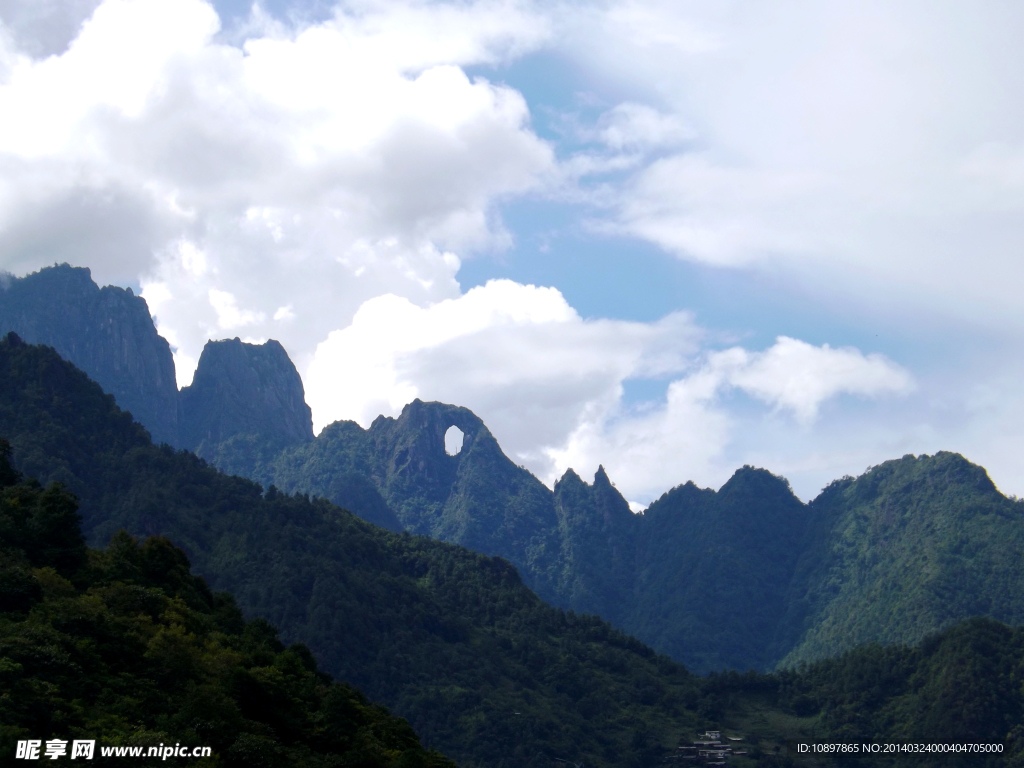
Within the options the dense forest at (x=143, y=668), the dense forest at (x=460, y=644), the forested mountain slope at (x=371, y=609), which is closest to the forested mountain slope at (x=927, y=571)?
the dense forest at (x=460, y=644)

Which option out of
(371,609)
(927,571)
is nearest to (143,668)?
(371,609)

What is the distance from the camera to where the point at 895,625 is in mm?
165000

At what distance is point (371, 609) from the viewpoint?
405 feet

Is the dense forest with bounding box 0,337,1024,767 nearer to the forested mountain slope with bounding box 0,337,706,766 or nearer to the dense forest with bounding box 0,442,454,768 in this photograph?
the forested mountain slope with bounding box 0,337,706,766

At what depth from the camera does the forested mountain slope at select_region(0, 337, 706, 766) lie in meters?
111

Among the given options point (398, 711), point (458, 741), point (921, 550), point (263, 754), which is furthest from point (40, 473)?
point (921, 550)

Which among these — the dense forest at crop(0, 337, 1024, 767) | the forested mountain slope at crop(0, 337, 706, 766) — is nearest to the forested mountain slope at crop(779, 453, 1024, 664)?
the dense forest at crop(0, 337, 1024, 767)

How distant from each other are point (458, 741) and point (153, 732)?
3089 inches

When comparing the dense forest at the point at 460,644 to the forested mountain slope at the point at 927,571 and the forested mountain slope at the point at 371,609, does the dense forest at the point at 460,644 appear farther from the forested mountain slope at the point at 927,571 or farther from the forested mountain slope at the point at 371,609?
the forested mountain slope at the point at 927,571

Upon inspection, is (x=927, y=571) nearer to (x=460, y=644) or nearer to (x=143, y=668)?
(x=460, y=644)

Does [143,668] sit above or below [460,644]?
below

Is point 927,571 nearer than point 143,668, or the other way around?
point 143,668

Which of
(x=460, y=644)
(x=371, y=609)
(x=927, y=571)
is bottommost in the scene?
(x=460, y=644)

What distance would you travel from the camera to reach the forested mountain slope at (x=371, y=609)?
11100cm
